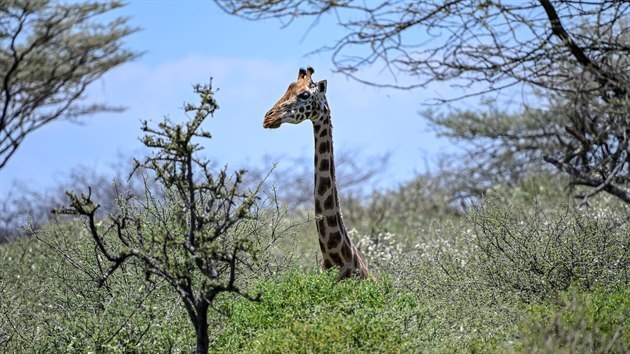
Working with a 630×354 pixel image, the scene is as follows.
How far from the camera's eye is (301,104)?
815cm

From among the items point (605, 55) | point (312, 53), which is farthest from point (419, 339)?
point (312, 53)

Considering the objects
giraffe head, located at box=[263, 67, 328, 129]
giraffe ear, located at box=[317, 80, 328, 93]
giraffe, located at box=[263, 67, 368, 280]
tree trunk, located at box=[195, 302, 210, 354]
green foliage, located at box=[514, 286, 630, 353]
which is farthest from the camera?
giraffe ear, located at box=[317, 80, 328, 93]

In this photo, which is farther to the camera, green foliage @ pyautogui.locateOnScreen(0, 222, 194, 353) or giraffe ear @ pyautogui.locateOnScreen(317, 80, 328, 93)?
giraffe ear @ pyautogui.locateOnScreen(317, 80, 328, 93)

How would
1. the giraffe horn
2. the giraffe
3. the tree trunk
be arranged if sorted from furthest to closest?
the giraffe horn < the giraffe < the tree trunk

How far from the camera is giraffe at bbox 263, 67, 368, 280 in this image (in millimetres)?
8117

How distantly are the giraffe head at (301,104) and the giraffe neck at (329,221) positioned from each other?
0.14 metres

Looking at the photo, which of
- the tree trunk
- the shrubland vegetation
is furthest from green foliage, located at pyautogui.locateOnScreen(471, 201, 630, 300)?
the tree trunk

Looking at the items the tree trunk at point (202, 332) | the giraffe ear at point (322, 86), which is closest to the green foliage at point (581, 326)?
the tree trunk at point (202, 332)

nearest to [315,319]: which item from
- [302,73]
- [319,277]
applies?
[319,277]

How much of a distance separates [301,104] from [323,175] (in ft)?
1.97

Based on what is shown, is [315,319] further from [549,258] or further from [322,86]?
[549,258]

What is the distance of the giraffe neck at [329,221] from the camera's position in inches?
321

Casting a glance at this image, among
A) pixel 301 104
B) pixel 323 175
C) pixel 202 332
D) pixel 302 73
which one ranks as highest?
pixel 302 73

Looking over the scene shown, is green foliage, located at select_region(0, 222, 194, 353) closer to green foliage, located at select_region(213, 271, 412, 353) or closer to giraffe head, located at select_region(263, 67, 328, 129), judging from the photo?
green foliage, located at select_region(213, 271, 412, 353)
